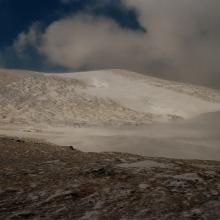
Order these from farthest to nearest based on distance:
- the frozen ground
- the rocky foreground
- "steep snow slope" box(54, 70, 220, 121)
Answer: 1. "steep snow slope" box(54, 70, 220, 121)
2. the frozen ground
3. the rocky foreground

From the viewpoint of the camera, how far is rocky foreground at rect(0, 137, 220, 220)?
5.54 m

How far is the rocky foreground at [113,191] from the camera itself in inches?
218

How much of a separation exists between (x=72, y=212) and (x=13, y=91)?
23889mm

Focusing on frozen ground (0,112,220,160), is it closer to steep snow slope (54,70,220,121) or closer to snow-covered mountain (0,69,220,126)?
Answer: snow-covered mountain (0,69,220,126)

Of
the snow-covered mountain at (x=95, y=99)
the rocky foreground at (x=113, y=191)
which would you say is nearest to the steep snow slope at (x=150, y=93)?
the snow-covered mountain at (x=95, y=99)

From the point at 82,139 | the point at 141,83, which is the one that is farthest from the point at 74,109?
the point at 141,83

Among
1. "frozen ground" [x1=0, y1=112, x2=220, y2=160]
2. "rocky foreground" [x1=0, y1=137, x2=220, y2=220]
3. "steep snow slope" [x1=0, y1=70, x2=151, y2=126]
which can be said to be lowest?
"rocky foreground" [x1=0, y1=137, x2=220, y2=220]

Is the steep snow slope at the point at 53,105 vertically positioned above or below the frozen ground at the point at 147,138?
above

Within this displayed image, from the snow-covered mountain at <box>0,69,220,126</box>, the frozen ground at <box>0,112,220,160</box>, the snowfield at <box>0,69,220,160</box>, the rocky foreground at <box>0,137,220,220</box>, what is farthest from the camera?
the snow-covered mountain at <box>0,69,220,126</box>

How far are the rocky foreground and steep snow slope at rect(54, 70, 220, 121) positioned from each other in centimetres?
1887

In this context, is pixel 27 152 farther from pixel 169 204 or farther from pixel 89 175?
pixel 169 204

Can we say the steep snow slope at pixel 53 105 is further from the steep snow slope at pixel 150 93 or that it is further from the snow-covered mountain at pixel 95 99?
the steep snow slope at pixel 150 93

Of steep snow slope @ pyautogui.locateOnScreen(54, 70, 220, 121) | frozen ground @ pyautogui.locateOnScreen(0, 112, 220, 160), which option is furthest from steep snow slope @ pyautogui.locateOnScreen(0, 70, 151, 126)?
frozen ground @ pyautogui.locateOnScreen(0, 112, 220, 160)

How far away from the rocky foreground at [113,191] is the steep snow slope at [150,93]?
61.9ft
